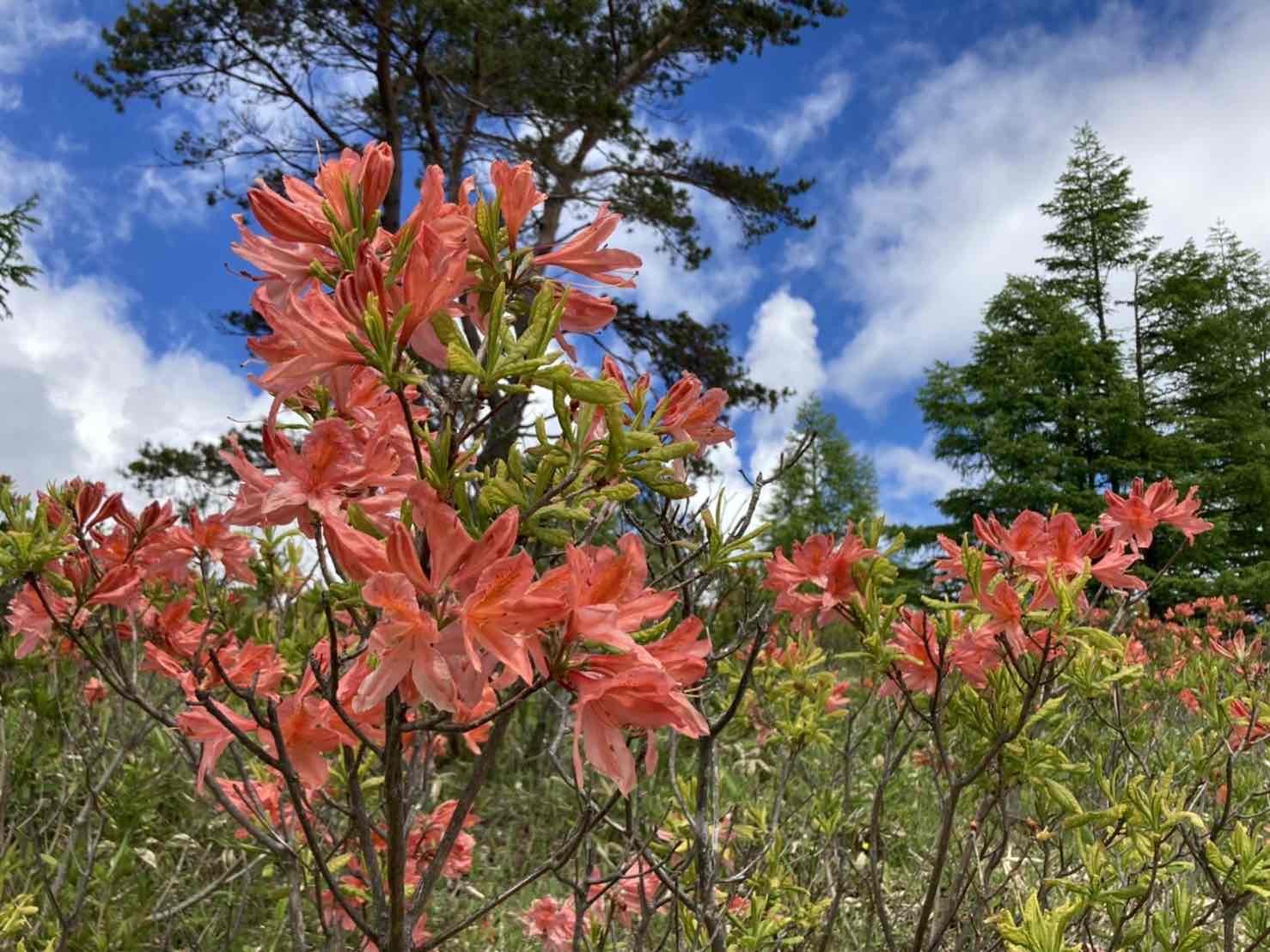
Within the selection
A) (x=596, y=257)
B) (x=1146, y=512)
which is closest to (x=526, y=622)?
(x=596, y=257)

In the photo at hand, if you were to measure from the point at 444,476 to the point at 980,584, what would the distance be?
3.81 feet

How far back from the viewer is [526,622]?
2.65 ft

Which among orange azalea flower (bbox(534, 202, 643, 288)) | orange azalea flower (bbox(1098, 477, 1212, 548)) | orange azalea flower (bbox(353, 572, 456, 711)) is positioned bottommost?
orange azalea flower (bbox(353, 572, 456, 711))

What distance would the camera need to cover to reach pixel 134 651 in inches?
83.7

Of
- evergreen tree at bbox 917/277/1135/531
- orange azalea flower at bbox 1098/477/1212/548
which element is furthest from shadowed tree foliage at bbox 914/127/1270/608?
orange azalea flower at bbox 1098/477/1212/548

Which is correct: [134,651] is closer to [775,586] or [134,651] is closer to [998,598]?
[775,586]

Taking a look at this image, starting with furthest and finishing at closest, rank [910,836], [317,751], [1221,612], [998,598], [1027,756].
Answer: [1221,612]
[910,836]
[1027,756]
[998,598]
[317,751]

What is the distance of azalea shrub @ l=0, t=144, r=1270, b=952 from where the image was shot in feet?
2.83

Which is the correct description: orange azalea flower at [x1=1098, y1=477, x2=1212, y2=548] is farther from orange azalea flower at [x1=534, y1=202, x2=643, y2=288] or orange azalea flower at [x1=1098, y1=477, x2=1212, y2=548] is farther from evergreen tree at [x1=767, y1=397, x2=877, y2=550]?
evergreen tree at [x1=767, y1=397, x2=877, y2=550]

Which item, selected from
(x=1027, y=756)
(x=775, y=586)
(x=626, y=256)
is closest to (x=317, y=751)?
(x=626, y=256)

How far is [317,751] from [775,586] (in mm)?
942

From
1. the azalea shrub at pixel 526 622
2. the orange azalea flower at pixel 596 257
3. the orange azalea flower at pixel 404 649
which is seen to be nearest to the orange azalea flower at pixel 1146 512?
the azalea shrub at pixel 526 622

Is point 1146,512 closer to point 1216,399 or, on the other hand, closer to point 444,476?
point 444,476

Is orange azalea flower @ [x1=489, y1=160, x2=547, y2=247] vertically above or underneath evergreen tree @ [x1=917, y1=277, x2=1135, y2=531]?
underneath
